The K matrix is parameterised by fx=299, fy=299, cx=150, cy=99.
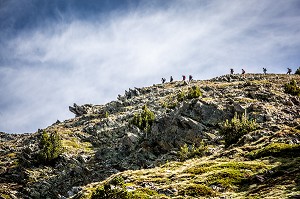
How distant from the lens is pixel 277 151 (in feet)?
100

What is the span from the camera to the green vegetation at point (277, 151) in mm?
29145

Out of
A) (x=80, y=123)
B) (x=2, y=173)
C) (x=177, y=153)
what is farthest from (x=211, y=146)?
(x=80, y=123)

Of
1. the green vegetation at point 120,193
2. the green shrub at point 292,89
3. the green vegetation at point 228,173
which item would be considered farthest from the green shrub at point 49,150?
the green shrub at point 292,89

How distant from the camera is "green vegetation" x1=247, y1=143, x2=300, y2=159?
2915 centimetres

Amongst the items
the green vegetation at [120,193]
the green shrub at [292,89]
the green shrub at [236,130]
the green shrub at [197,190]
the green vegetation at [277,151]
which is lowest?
the green shrub at [197,190]

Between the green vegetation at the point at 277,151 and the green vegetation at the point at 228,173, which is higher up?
the green vegetation at the point at 277,151

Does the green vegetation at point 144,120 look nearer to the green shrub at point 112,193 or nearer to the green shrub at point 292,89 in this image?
the green shrub at point 292,89

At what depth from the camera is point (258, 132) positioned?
40625 millimetres

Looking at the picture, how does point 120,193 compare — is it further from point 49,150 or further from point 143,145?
point 49,150

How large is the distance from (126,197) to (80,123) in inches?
3063

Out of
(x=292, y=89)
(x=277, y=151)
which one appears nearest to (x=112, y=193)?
(x=277, y=151)

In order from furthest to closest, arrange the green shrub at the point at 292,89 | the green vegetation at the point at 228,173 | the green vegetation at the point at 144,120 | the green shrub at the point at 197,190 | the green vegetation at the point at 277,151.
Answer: the green shrub at the point at 292,89 < the green vegetation at the point at 144,120 < the green vegetation at the point at 277,151 < the green vegetation at the point at 228,173 < the green shrub at the point at 197,190

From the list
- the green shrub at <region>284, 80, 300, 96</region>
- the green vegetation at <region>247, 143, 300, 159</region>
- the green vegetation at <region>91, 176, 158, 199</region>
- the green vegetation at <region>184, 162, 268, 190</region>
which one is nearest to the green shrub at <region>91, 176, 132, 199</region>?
the green vegetation at <region>91, 176, 158, 199</region>

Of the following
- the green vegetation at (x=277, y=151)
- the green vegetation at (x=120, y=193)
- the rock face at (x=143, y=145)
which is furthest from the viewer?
the rock face at (x=143, y=145)
